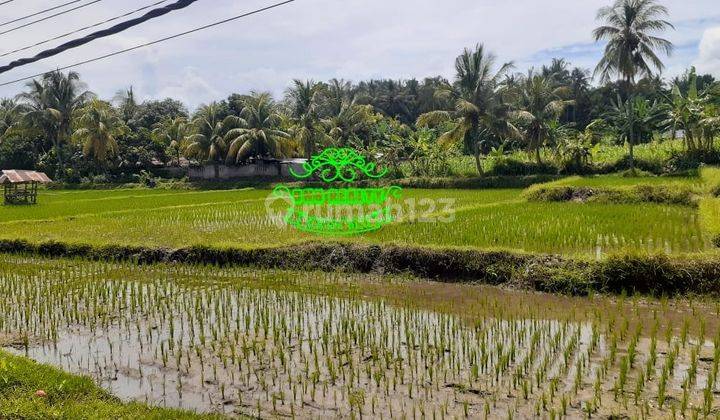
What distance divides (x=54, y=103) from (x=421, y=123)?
24341 millimetres

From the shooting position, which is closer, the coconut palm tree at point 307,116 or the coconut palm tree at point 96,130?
the coconut palm tree at point 307,116

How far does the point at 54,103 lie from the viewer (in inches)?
1403

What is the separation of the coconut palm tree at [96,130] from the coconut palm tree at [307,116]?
1175 centimetres

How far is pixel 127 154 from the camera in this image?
121 feet

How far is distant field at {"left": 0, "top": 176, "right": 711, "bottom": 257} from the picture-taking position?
30.3 feet

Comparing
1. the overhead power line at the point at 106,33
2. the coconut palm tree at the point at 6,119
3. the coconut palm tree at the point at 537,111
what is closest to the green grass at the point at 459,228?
the overhead power line at the point at 106,33

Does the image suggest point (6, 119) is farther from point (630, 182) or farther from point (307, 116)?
point (630, 182)

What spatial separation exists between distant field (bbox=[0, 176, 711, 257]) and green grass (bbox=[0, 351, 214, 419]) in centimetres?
557

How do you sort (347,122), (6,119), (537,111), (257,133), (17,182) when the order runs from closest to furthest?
(17,182)
(537,111)
(257,133)
(347,122)
(6,119)

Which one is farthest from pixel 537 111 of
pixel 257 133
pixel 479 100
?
pixel 257 133

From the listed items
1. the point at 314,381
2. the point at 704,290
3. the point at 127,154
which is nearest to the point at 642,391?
A: the point at 314,381

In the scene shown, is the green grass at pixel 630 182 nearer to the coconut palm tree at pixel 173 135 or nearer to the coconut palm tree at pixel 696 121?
the coconut palm tree at pixel 696 121

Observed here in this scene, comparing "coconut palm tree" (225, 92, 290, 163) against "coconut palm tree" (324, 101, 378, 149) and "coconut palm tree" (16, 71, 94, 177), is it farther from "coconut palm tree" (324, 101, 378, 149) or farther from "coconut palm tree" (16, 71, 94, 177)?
"coconut palm tree" (16, 71, 94, 177)

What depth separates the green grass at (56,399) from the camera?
405cm
